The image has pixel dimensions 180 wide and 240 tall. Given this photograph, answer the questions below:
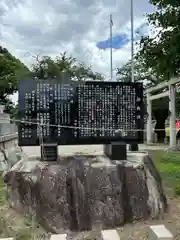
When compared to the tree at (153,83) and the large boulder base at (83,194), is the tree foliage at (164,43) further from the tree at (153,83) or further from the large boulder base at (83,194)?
the tree at (153,83)

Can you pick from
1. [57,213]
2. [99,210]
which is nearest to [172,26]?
[99,210]

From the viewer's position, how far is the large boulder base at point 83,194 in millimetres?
4043

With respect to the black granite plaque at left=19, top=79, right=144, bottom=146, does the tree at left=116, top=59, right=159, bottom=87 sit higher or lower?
higher

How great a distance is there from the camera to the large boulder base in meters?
4.04

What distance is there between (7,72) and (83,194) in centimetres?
2143

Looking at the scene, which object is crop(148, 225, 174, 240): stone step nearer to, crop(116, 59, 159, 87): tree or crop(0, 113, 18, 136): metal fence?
crop(0, 113, 18, 136): metal fence

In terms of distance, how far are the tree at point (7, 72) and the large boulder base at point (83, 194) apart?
18571 millimetres

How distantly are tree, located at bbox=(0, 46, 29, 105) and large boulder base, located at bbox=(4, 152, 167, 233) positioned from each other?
60.9 feet

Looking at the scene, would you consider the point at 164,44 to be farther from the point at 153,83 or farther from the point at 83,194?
the point at 153,83

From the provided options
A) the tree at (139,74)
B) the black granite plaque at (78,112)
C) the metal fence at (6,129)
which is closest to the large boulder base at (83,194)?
the black granite plaque at (78,112)

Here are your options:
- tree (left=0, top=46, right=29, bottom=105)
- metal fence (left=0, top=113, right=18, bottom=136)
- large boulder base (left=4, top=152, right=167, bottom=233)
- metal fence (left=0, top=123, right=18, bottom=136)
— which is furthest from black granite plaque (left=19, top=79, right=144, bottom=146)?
tree (left=0, top=46, right=29, bottom=105)

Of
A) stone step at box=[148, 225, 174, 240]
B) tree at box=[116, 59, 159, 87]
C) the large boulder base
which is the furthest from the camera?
tree at box=[116, 59, 159, 87]

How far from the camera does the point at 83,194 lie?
4.16m

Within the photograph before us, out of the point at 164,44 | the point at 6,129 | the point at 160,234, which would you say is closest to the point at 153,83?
the point at 6,129
